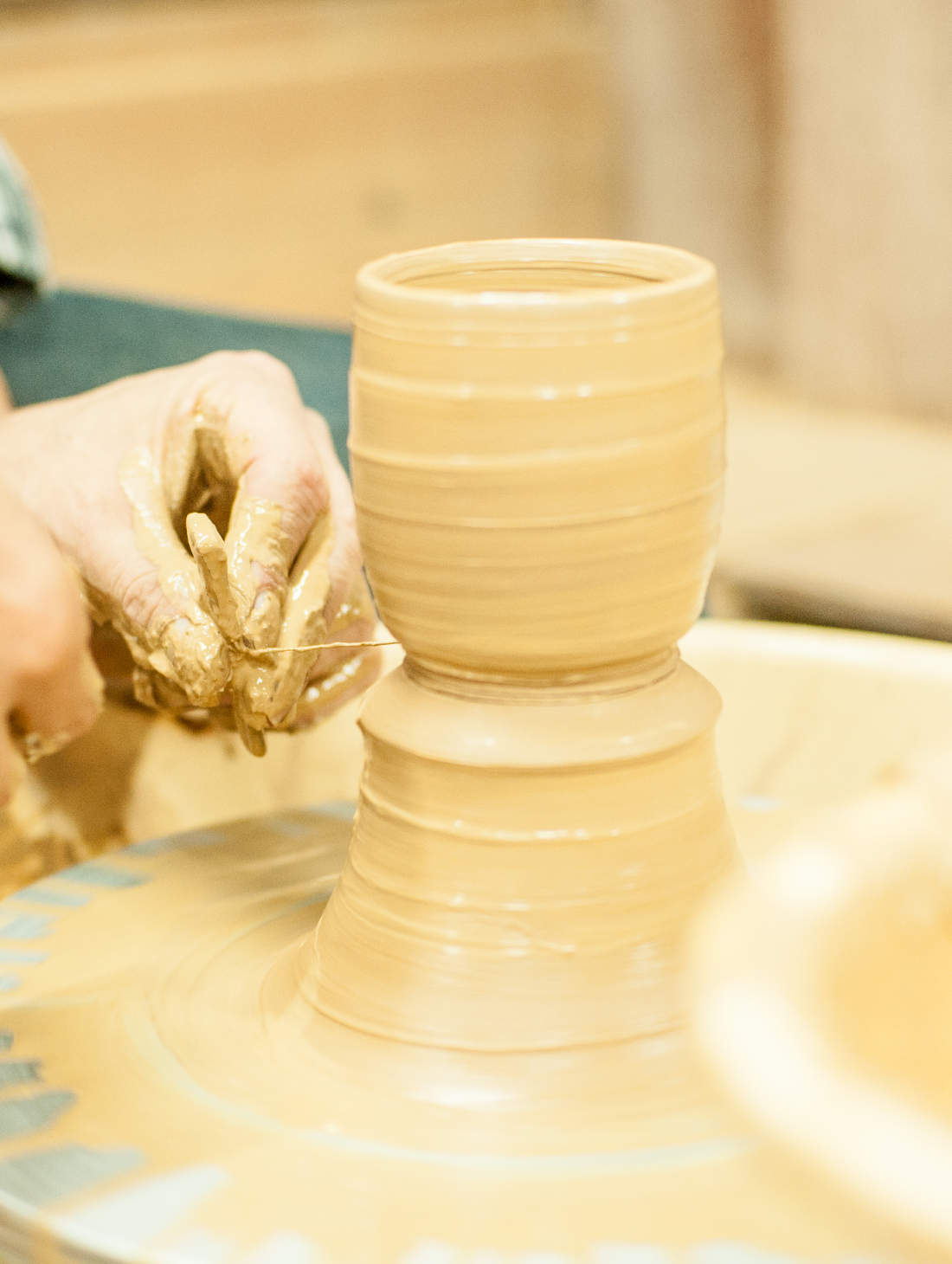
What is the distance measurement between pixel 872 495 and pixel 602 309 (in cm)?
154

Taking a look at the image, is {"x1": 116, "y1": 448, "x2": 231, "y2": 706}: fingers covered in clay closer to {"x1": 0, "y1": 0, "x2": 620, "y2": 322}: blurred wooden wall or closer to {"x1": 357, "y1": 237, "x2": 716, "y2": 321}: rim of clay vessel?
{"x1": 357, "y1": 237, "x2": 716, "y2": 321}: rim of clay vessel

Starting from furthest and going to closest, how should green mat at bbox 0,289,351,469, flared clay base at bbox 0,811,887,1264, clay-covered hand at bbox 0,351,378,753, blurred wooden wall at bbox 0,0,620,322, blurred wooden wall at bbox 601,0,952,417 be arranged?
blurred wooden wall at bbox 0,0,620,322
blurred wooden wall at bbox 601,0,952,417
green mat at bbox 0,289,351,469
clay-covered hand at bbox 0,351,378,753
flared clay base at bbox 0,811,887,1264

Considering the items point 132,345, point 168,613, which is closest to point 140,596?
point 168,613

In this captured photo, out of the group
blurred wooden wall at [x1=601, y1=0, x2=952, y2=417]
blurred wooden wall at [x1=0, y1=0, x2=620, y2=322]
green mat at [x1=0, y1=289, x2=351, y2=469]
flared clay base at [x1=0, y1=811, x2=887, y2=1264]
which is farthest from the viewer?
blurred wooden wall at [x1=0, y1=0, x2=620, y2=322]

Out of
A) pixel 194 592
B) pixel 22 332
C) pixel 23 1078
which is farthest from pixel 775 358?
pixel 23 1078

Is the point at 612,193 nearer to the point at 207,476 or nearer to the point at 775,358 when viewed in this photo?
the point at 775,358

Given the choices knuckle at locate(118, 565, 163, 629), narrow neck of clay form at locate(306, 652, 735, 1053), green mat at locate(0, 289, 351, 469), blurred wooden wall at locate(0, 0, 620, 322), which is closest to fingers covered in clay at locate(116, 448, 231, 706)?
knuckle at locate(118, 565, 163, 629)

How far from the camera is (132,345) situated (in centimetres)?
161

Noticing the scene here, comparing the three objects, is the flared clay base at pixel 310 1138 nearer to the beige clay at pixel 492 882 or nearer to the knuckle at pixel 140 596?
the beige clay at pixel 492 882

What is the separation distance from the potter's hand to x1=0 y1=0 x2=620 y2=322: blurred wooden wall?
208 centimetres

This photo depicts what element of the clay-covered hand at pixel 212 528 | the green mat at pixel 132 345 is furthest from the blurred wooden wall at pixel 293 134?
the clay-covered hand at pixel 212 528

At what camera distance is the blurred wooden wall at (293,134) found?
264 centimetres

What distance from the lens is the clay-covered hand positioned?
743 millimetres

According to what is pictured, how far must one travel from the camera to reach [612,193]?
2955 mm
